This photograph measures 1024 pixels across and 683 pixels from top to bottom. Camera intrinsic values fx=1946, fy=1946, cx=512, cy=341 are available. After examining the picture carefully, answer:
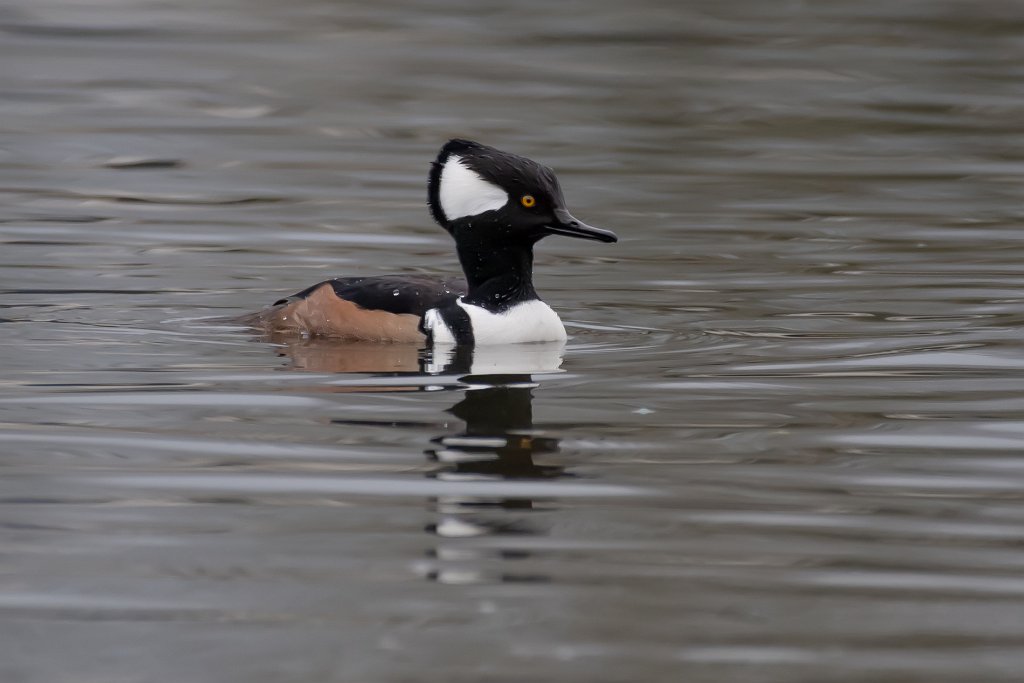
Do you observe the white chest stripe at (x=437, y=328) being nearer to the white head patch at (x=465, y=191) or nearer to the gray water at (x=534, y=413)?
the gray water at (x=534, y=413)

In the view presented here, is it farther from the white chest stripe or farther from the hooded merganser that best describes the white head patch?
the white chest stripe

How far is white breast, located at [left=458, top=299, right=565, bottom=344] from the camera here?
29.1 ft

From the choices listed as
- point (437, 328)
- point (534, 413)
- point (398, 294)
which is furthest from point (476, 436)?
point (398, 294)

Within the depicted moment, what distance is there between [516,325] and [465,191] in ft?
2.16

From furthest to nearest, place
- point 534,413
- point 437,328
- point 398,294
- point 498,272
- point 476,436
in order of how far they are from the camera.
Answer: point 498,272, point 398,294, point 437,328, point 534,413, point 476,436

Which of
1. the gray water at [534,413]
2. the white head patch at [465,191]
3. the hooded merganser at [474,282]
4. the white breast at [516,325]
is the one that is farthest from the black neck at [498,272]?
the gray water at [534,413]

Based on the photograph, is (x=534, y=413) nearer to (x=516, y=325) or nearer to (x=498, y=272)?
(x=516, y=325)

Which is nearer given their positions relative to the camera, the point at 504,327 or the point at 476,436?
the point at 476,436

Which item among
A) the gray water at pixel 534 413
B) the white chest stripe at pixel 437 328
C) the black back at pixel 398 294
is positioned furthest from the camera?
the black back at pixel 398 294

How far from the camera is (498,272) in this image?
29.9 ft

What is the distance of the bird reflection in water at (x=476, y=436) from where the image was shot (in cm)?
522

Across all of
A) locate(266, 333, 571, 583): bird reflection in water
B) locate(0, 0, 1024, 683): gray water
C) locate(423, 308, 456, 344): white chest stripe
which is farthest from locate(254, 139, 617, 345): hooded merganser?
locate(0, 0, 1024, 683): gray water

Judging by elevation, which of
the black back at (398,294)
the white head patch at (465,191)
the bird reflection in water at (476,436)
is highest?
the white head patch at (465,191)

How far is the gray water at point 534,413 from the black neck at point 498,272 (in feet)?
1.31
